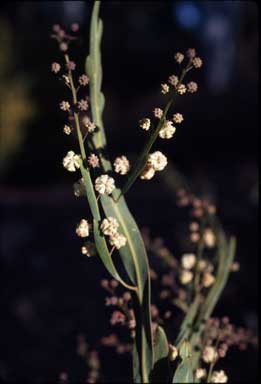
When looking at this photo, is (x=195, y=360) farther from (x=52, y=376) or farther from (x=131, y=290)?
(x=52, y=376)

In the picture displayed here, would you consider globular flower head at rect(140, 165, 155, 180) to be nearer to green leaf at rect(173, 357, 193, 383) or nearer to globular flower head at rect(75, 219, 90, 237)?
globular flower head at rect(75, 219, 90, 237)

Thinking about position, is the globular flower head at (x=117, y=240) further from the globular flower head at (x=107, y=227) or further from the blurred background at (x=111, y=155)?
the blurred background at (x=111, y=155)

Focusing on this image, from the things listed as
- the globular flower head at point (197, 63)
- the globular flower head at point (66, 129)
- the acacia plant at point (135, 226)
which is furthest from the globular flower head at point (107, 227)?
the globular flower head at point (197, 63)

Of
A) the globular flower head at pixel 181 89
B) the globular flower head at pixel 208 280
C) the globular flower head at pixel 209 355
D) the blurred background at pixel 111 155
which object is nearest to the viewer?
the globular flower head at pixel 181 89

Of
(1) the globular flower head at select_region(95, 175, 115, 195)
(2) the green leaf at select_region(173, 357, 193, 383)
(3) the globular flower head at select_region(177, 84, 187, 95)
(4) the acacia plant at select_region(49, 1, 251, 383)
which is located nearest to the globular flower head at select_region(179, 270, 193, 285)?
(4) the acacia plant at select_region(49, 1, 251, 383)

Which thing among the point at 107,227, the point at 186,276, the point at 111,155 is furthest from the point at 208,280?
the point at 111,155

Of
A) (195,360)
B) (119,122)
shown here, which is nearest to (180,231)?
(195,360)
